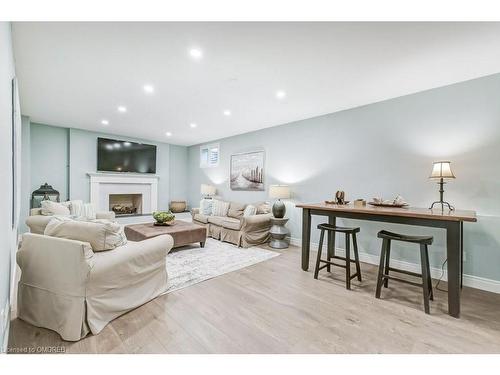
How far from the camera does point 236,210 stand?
17.0ft

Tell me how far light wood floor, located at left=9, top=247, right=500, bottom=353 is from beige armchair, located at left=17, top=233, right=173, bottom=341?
3.7 inches

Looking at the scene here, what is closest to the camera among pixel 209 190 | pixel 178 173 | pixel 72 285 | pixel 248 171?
pixel 72 285

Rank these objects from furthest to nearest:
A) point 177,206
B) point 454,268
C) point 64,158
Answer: point 177,206 → point 64,158 → point 454,268

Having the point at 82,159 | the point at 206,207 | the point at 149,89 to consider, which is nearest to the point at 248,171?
the point at 206,207

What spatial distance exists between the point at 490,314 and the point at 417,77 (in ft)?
8.35

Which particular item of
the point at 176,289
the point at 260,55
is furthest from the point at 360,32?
the point at 176,289

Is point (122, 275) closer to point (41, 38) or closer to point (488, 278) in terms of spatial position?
point (41, 38)

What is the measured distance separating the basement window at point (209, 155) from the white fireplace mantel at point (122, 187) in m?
1.46

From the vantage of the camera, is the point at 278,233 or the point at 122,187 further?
the point at 122,187

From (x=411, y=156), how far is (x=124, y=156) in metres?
6.34

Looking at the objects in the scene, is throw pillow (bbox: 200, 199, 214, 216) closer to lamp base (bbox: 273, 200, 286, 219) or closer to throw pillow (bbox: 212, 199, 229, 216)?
throw pillow (bbox: 212, 199, 229, 216)

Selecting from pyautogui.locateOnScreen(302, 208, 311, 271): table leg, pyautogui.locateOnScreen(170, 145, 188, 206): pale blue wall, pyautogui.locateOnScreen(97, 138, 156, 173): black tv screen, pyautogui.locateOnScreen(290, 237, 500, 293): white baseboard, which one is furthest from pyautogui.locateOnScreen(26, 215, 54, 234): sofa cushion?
pyautogui.locateOnScreen(290, 237, 500, 293): white baseboard

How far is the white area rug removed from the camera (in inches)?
109

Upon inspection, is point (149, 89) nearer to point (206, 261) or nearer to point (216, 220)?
point (206, 261)
